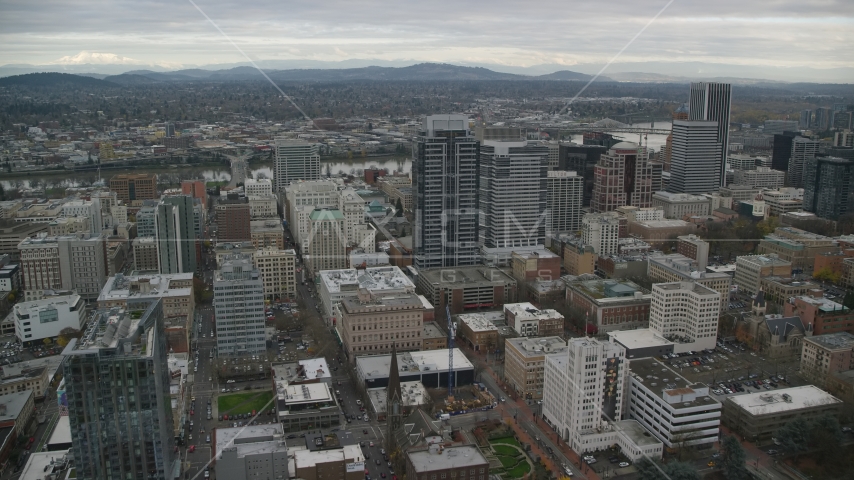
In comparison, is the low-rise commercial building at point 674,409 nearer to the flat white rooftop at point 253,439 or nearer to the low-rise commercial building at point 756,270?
the flat white rooftop at point 253,439

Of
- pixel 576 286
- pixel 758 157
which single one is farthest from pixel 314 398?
pixel 758 157

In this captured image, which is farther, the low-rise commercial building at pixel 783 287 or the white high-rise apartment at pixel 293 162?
the white high-rise apartment at pixel 293 162

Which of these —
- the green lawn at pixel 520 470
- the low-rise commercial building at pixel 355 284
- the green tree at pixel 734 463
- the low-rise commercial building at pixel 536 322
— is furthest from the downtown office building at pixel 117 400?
the low-rise commercial building at pixel 536 322

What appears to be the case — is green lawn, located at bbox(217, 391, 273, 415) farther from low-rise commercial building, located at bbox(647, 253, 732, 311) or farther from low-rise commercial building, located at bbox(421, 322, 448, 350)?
low-rise commercial building, located at bbox(647, 253, 732, 311)

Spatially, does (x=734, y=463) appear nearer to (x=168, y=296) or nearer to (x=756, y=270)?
(x=756, y=270)

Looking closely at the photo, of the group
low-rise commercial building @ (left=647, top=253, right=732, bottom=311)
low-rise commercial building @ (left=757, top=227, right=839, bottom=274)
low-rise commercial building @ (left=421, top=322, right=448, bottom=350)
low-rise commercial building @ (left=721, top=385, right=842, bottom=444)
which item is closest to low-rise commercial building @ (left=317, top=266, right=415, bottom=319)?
low-rise commercial building @ (left=421, top=322, right=448, bottom=350)

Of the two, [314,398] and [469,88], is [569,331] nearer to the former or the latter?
[314,398]
